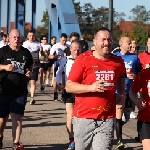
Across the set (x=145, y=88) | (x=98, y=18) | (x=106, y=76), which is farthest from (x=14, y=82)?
(x=98, y=18)

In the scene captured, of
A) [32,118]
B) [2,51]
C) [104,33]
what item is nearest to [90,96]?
[104,33]

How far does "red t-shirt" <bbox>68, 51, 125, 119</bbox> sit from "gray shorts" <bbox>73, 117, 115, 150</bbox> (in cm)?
7

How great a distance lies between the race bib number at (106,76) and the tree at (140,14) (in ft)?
283

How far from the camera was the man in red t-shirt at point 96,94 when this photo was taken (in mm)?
5855

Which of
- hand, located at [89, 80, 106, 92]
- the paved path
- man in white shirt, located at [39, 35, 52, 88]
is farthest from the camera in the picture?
man in white shirt, located at [39, 35, 52, 88]

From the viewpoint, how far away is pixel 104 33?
231 inches

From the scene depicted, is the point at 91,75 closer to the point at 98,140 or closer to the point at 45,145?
the point at 98,140

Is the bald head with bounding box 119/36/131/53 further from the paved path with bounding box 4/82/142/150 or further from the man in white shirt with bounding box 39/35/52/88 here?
the man in white shirt with bounding box 39/35/52/88

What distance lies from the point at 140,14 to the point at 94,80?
3459 inches

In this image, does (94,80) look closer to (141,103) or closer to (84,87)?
(84,87)

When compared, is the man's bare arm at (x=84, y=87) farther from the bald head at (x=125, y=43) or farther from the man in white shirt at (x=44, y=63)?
the man in white shirt at (x=44, y=63)

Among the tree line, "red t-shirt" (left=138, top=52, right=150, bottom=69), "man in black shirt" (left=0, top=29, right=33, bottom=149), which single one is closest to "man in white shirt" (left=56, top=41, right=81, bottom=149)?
"man in black shirt" (left=0, top=29, right=33, bottom=149)

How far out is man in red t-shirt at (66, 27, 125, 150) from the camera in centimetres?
586

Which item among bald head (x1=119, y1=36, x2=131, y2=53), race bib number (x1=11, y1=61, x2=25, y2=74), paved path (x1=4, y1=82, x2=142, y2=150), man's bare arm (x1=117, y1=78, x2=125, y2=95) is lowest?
paved path (x1=4, y1=82, x2=142, y2=150)
